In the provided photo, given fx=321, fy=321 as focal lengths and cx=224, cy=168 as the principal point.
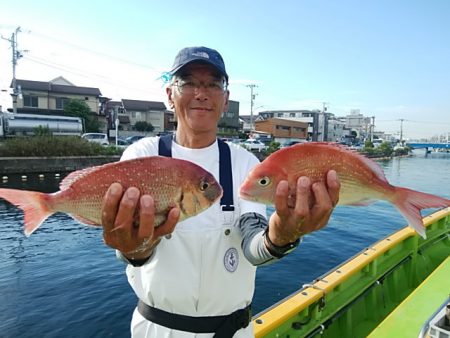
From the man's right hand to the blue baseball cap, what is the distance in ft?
3.08

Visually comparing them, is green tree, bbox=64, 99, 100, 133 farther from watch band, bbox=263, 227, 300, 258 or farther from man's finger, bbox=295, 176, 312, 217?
man's finger, bbox=295, 176, 312, 217

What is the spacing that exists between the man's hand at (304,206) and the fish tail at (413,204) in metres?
0.47

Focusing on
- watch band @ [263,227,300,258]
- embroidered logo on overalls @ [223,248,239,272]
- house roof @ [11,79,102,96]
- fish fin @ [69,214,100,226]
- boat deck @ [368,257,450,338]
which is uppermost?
house roof @ [11,79,102,96]

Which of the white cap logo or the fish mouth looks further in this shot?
the white cap logo

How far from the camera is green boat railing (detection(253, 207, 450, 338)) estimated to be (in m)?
3.45

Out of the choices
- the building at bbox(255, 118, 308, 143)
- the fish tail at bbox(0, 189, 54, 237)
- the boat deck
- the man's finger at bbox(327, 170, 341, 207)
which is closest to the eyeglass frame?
the man's finger at bbox(327, 170, 341, 207)

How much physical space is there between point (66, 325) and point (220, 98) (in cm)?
612

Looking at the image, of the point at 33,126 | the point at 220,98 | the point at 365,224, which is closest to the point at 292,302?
the point at 220,98

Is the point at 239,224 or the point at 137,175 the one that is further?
the point at 239,224

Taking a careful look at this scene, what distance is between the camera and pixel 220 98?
221 cm

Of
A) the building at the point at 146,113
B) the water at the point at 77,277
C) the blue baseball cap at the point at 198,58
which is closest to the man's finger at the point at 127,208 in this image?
the blue baseball cap at the point at 198,58

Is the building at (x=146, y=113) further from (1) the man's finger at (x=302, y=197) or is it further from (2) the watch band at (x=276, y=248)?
(1) the man's finger at (x=302, y=197)

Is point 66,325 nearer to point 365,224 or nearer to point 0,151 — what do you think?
point 365,224

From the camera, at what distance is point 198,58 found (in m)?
2.07
